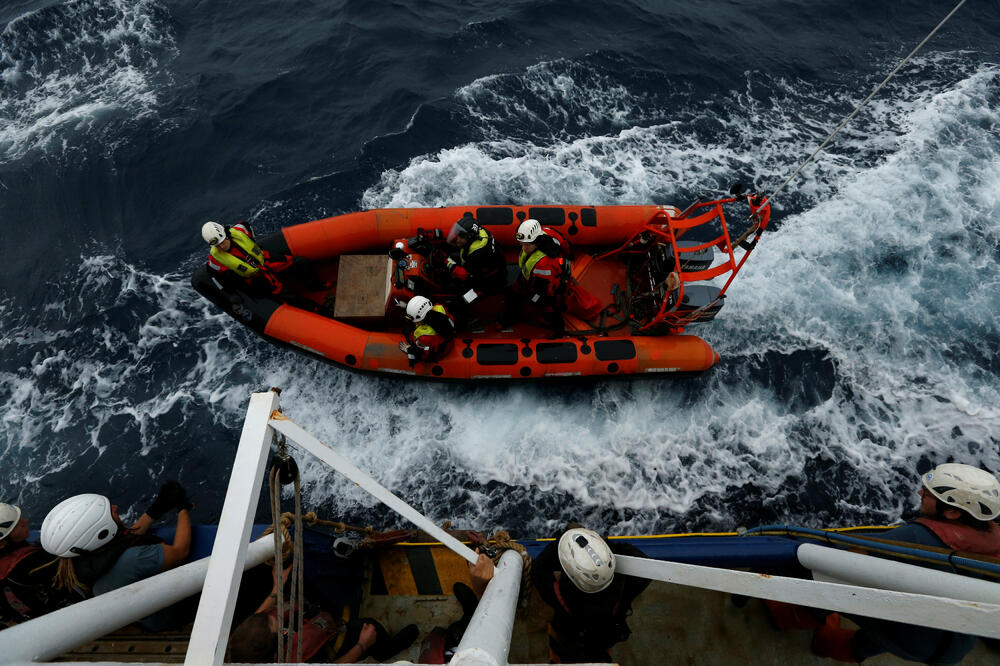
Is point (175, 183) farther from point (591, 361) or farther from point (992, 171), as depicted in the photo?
point (992, 171)

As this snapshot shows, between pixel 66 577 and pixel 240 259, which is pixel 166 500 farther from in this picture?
pixel 240 259

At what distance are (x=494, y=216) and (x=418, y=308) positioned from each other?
1.65 meters

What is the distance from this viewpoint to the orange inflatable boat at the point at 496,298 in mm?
5090

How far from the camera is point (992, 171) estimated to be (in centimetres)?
722

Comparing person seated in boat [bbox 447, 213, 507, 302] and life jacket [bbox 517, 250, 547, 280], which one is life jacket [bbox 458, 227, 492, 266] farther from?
life jacket [bbox 517, 250, 547, 280]

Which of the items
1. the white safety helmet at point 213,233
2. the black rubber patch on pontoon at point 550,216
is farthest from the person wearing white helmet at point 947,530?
the white safety helmet at point 213,233

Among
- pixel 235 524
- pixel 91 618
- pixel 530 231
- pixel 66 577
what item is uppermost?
pixel 235 524

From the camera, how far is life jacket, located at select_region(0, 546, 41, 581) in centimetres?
272

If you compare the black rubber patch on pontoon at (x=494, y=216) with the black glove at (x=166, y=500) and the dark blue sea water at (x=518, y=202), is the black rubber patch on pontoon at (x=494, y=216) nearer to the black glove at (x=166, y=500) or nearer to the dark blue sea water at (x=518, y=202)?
the dark blue sea water at (x=518, y=202)

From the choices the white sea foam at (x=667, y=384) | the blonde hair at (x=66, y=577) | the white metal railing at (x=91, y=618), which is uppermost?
the white metal railing at (x=91, y=618)

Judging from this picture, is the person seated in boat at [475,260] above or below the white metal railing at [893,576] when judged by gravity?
below

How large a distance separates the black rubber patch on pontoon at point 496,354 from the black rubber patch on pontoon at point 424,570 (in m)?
2.08

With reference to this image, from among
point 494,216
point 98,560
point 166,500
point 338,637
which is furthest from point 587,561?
point 494,216

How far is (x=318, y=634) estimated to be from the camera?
2.87 meters
